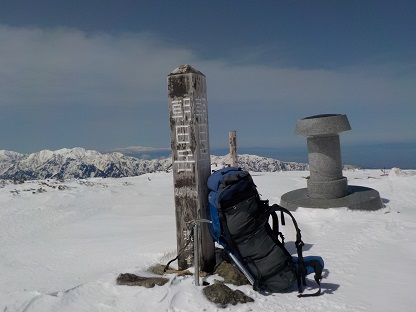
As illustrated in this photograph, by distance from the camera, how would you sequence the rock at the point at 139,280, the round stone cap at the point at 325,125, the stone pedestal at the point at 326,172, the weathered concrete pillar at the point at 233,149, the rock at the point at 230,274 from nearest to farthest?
the rock at the point at 139,280, the rock at the point at 230,274, the stone pedestal at the point at 326,172, the round stone cap at the point at 325,125, the weathered concrete pillar at the point at 233,149

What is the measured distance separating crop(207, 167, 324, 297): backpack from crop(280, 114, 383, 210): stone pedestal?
14.7ft

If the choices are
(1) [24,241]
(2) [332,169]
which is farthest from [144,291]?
(2) [332,169]

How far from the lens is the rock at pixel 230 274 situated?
13.3 feet

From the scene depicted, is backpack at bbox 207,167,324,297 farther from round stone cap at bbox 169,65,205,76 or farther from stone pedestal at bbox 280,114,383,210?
stone pedestal at bbox 280,114,383,210

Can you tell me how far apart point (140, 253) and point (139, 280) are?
1.37 meters

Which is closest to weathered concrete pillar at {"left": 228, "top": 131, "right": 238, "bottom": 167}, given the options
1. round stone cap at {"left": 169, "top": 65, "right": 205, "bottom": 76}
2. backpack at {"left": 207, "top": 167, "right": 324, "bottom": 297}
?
round stone cap at {"left": 169, "top": 65, "right": 205, "bottom": 76}

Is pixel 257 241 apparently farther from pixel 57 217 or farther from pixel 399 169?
pixel 399 169

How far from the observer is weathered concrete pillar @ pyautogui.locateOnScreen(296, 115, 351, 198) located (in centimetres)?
845

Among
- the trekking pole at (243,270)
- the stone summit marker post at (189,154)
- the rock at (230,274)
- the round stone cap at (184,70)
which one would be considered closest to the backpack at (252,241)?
the trekking pole at (243,270)

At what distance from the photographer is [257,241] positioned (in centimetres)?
405

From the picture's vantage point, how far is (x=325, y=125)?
8414 mm

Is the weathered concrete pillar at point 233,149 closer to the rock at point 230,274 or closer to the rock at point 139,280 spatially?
the rock at point 230,274

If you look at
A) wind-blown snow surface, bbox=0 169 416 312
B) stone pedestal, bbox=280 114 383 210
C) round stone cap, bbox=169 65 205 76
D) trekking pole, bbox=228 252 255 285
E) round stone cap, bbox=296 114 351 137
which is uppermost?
round stone cap, bbox=169 65 205 76

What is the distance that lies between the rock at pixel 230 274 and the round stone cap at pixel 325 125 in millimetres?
5177
